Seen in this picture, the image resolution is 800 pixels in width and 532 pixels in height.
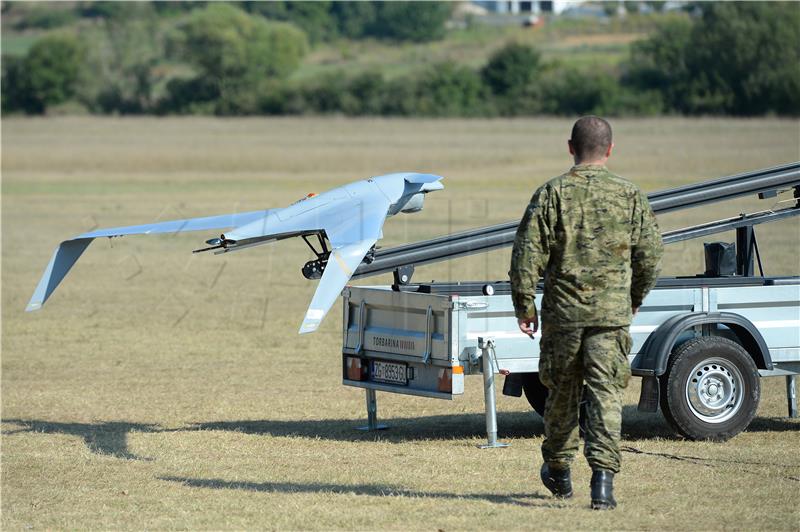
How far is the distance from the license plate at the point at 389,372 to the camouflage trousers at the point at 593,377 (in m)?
2.78

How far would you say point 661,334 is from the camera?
999 cm

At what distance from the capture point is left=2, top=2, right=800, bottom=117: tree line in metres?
72.1

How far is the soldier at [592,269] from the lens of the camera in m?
7.47

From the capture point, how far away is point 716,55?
72.9m

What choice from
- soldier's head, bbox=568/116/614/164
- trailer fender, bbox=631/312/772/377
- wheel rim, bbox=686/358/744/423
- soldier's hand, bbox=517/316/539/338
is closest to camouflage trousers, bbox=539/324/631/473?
soldier's hand, bbox=517/316/539/338

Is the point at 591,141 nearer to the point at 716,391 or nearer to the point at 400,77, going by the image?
the point at 716,391

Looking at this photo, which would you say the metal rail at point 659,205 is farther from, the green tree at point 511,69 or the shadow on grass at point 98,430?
the green tree at point 511,69

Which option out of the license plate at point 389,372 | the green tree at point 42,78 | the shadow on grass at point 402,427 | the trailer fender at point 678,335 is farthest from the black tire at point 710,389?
the green tree at point 42,78

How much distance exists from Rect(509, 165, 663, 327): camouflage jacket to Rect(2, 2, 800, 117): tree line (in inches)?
2544

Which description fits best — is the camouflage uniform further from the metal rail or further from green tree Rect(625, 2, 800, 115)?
green tree Rect(625, 2, 800, 115)

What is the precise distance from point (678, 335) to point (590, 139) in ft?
9.53

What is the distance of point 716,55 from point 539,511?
68633 mm

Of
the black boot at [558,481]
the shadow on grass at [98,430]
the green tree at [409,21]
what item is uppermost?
the green tree at [409,21]

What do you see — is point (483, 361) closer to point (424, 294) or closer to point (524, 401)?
point (424, 294)
